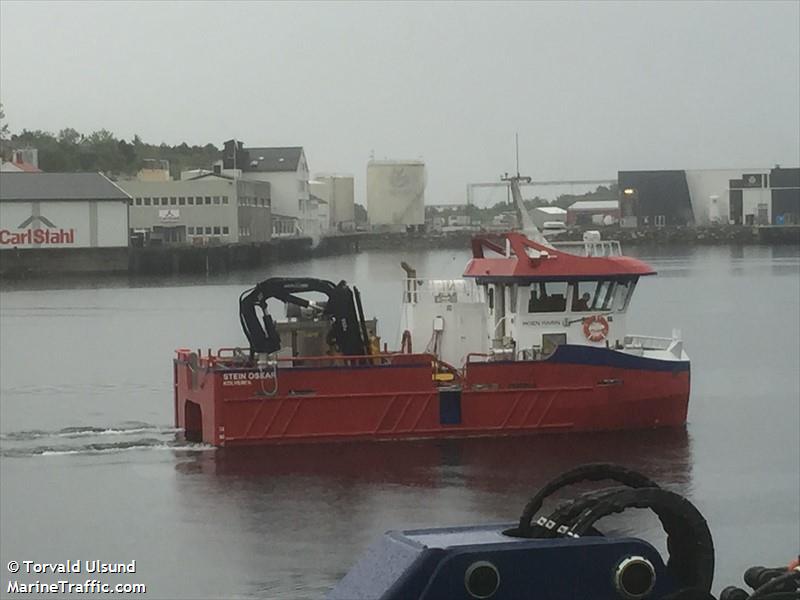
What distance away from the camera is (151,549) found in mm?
14531

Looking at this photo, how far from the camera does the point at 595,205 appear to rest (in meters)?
134

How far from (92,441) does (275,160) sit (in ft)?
267

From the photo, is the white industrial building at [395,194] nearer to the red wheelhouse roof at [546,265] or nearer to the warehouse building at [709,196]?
the warehouse building at [709,196]

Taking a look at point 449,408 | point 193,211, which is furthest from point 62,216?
point 449,408

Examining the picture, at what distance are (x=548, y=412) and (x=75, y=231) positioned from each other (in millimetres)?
65195

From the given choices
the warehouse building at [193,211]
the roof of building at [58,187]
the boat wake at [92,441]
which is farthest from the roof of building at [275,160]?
the boat wake at [92,441]

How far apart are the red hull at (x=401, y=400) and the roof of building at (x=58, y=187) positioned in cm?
6350

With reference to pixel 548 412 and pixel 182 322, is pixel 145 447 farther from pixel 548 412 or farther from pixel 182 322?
pixel 182 322

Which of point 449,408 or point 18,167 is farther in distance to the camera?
point 18,167

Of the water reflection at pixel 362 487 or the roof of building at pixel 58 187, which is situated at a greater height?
the roof of building at pixel 58 187

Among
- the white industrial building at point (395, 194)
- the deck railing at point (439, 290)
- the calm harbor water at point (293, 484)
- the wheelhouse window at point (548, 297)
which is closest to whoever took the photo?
the calm harbor water at point (293, 484)

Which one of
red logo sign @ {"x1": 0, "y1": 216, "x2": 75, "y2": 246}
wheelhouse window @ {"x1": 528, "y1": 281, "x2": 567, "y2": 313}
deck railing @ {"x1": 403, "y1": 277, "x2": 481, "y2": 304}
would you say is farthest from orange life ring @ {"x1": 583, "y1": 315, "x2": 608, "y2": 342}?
red logo sign @ {"x1": 0, "y1": 216, "x2": 75, "y2": 246}

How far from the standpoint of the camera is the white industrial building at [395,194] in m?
120

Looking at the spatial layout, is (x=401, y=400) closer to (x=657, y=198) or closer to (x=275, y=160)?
(x=275, y=160)
